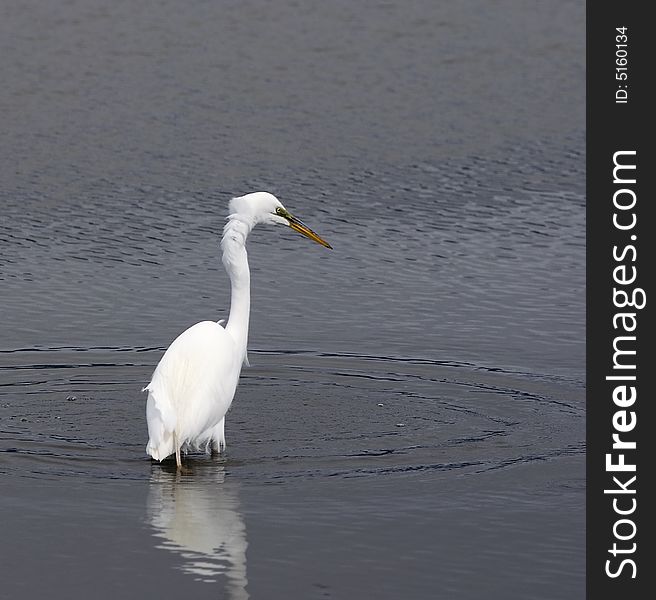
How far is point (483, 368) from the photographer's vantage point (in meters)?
10.9

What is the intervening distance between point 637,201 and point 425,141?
6307 mm

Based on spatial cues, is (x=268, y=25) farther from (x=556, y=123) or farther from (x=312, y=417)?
(x=312, y=417)

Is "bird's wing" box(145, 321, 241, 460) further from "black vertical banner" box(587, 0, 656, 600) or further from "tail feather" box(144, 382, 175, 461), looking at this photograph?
"black vertical banner" box(587, 0, 656, 600)

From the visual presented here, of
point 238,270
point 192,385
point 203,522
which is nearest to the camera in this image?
point 203,522

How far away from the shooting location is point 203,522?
7.90 meters

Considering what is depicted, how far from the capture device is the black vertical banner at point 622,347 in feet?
25.2

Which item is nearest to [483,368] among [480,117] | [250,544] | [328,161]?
[250,544]

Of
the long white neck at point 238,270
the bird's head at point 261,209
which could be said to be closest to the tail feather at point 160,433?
the long white neck at point 238,270

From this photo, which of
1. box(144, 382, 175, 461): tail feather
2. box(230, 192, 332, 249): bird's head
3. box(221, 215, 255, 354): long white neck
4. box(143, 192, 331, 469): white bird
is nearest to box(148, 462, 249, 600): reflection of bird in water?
box(144, 382, 175, 461): tail feather

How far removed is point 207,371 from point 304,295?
3375 mm

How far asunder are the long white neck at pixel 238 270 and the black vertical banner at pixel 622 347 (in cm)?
222

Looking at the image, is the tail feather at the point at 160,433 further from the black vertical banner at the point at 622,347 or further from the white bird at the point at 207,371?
the black vertical banner at the point at 622,347

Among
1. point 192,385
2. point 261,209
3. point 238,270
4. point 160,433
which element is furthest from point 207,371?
point 261,209

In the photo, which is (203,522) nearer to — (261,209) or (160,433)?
(160,433)
